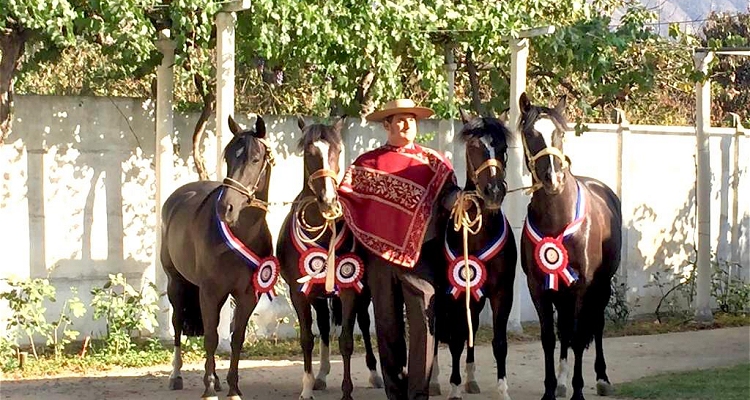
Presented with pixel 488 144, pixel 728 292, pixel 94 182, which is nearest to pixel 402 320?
pixel 488 144

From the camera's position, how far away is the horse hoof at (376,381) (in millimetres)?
8617

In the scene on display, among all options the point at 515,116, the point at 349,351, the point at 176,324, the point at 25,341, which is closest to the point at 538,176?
the point at 349,351

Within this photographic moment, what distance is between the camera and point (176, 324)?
8805 millimetres

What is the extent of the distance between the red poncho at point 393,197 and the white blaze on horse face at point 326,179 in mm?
245

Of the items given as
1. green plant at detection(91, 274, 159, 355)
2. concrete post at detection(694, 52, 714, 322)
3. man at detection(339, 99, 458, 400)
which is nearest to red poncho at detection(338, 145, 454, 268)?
man at detection(339, 99, 458, 400)

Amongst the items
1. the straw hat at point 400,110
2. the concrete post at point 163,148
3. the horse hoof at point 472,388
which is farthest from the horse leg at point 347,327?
the concrete post at point 163,148

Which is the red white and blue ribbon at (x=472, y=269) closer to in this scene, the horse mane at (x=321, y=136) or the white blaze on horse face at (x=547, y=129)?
the white blaze on horse face at (x=547, y=129)

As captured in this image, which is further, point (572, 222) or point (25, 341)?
point (25, 341)

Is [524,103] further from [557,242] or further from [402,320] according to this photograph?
[402,320]

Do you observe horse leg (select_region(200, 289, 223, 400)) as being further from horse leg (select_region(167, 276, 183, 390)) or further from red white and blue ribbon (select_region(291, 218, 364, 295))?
horse leg (select_region(167, 276, 183, 390))

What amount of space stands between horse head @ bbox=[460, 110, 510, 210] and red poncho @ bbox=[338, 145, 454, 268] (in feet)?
0.76

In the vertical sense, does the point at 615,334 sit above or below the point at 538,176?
below

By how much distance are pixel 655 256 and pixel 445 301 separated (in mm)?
6685

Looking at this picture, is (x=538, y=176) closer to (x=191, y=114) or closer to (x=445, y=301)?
(x=445, y=301)
